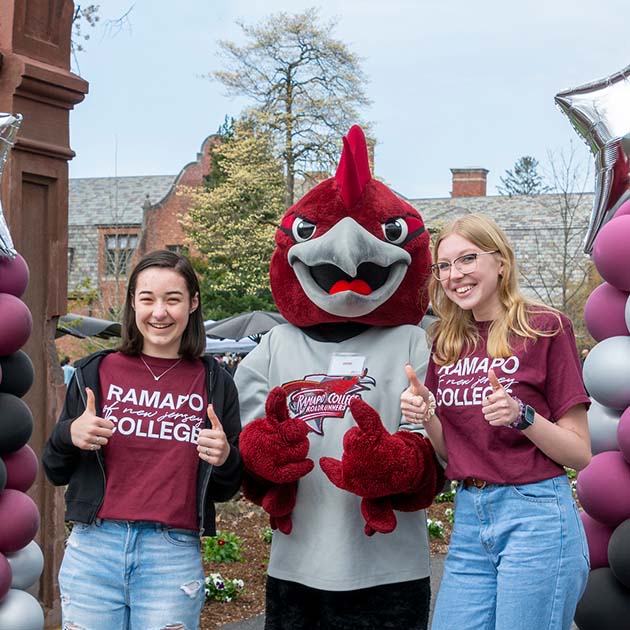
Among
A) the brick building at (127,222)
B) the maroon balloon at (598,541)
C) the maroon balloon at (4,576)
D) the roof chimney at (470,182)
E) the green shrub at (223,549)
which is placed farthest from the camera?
the roof chimney at (470,182)

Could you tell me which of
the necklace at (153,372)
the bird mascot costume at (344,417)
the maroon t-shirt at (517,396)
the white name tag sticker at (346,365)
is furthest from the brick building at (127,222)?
the maroon t-shirt at (517,396)

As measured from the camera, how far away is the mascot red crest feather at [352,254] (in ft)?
12.3

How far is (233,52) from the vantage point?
1192 inches

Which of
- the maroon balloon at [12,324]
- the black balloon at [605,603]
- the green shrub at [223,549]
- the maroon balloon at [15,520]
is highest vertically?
the maroon balloon at [12,324]

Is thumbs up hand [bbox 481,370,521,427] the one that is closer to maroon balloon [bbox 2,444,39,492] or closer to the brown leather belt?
the brown leather belt

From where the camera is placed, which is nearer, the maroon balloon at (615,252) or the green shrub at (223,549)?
the maroon balloon at (615,252)

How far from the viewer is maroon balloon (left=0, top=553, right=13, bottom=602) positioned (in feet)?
11.9

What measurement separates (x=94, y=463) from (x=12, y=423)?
549 millimetres

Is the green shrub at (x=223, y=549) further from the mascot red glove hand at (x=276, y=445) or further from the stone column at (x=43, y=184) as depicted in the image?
the mascot red glove hand at (x=276, y=445)

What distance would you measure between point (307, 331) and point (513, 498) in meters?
1.15

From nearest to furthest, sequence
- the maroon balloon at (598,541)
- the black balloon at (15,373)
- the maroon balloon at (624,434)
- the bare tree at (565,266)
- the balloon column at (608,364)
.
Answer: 1. the black balloon at (15,373)
2. the maroon balloon at (624,434)
3. the balloon column at (608,364)
4. the maroon balloon at (598,541)
5. the bare tree at (565,266)

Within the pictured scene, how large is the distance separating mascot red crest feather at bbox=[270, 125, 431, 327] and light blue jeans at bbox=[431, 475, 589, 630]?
90 cm

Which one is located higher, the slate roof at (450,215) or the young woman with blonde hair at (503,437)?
the slate roof at (450,215)

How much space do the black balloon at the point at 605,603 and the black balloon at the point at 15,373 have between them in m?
2.51
